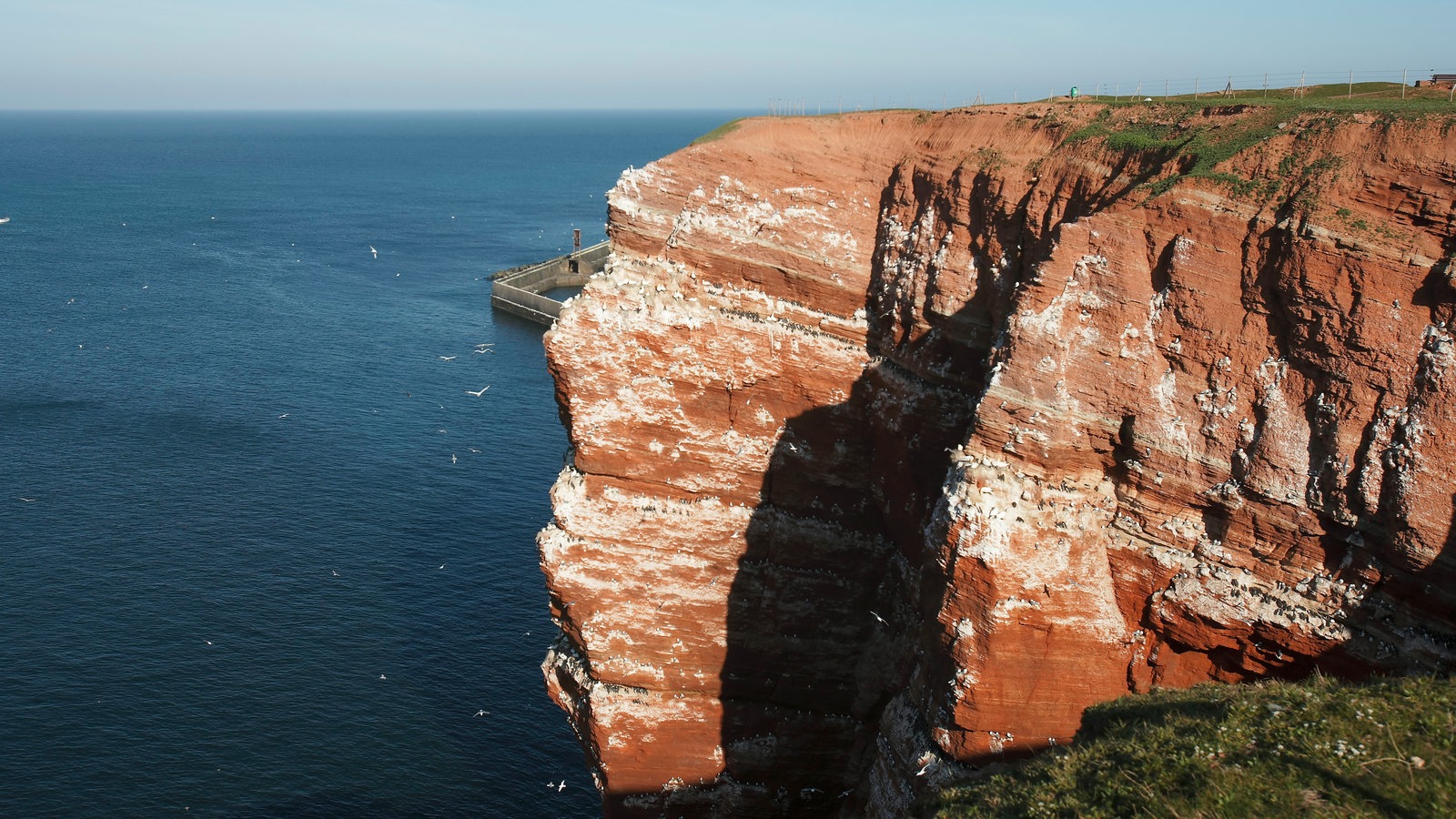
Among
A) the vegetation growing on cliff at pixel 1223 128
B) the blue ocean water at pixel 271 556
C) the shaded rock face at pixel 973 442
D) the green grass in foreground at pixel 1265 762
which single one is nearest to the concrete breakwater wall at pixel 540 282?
the blue ocean water at pixel 271 556

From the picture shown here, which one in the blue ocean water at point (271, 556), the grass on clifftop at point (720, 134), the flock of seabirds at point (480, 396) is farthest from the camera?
the flock of seabirds at point (480, 396)

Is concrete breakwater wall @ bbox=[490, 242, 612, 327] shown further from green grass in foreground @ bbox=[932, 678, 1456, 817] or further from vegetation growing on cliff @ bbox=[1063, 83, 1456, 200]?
green grass in foreground @ bbox=[932, 678, 1456, 817]

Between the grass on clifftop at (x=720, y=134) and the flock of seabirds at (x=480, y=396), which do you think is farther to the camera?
the flock of seabirds at (x=480, y=396)

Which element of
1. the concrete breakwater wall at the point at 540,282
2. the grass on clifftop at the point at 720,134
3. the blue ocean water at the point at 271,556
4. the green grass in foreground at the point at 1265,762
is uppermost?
the grass on clifftop at the point at 720,134

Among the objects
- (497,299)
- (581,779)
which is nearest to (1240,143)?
(581,779)

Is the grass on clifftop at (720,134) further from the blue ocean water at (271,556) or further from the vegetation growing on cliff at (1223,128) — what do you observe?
the blue ocean water at (271,556)

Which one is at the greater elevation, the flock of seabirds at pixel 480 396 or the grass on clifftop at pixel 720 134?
the grass on clifftop at pixel 720 134

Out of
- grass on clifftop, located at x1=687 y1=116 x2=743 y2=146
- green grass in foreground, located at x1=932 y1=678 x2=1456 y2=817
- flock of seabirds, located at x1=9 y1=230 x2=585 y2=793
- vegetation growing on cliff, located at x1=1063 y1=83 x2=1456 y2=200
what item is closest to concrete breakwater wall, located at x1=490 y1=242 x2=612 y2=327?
flock of seabirds, located at x1=9 y1=230 x2=585 y2=793
